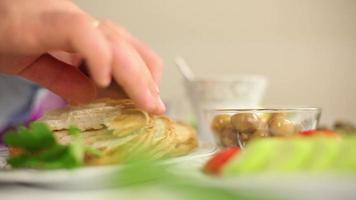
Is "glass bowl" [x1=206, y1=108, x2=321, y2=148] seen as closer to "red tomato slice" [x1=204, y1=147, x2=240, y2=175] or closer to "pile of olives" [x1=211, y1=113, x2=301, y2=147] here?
"pile of olives" [x1=211, y1=113, x2=301, y2=147]

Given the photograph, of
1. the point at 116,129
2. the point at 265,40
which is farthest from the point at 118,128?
the point at 265,40

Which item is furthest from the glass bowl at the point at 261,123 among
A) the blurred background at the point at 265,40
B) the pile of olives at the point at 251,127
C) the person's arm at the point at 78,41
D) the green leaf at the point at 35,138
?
the blurred background at the point at 265,40

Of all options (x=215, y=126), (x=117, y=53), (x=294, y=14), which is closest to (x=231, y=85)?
(x=215, y=126)

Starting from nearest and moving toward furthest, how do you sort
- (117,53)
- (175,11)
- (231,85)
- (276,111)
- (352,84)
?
(117,53) → (276,111) → (231,85) → (352,84) → (175,11)

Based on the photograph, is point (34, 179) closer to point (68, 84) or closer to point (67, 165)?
point (67, 165)

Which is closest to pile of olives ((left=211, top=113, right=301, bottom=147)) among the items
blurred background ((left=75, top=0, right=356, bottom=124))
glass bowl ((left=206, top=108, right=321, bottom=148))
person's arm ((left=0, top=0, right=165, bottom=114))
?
glass bowl ((left=206, top=108, right=321, bottom=148))

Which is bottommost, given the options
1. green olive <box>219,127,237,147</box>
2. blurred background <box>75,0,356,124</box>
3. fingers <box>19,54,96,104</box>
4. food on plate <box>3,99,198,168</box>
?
food on plate <box>3,99,198,168</box>

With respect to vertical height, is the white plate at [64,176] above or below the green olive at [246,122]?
below

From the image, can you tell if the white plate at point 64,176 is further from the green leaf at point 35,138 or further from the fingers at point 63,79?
the fingers at point 63,79
